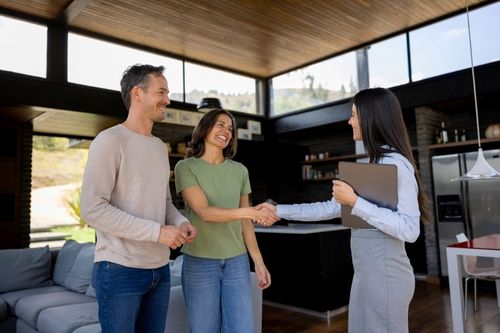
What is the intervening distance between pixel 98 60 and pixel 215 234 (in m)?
4.72

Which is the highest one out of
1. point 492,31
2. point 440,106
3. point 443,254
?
point 492,31

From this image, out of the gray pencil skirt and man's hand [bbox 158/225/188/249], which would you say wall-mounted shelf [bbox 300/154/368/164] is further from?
man's hand [bbox 158/225/188/249]

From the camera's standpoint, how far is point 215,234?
1.68 m

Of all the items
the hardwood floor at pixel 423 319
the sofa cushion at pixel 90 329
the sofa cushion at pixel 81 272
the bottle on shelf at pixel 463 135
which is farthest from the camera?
the bottle on shelf at pixel 463 135

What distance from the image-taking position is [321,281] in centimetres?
406

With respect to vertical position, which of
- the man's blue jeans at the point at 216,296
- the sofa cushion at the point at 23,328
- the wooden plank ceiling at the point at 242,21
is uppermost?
the wooden plank ceiling at the point at 242,21

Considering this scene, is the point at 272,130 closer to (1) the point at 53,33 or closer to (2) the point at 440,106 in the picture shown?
(2) the point at 440,106

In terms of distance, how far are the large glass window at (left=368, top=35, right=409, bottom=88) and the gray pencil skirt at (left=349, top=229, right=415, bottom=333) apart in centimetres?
514

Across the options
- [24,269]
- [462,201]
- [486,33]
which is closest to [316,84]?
[486,33]

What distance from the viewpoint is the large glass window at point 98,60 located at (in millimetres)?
5312

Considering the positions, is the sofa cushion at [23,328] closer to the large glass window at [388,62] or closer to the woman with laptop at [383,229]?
the woman with laptop at [383,229]

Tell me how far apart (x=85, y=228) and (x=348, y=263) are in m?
7.10

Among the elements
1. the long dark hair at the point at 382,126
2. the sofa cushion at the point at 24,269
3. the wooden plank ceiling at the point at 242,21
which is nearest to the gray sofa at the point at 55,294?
the sofa cushion at the point at 24,269

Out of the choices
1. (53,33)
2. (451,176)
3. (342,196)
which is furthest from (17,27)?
(451,176)
